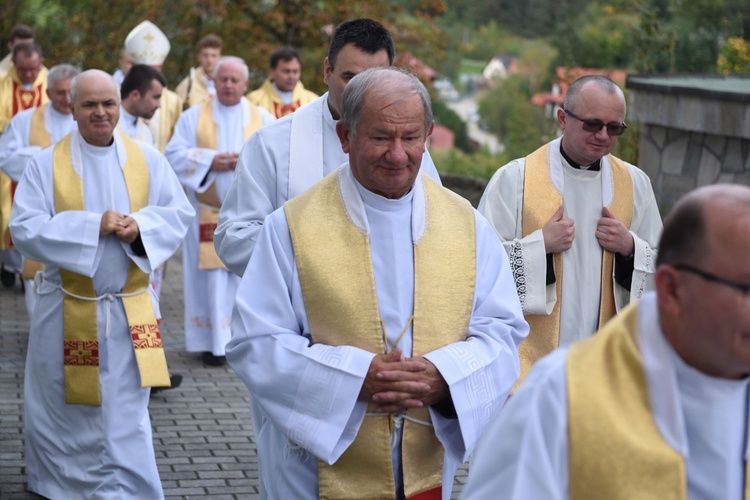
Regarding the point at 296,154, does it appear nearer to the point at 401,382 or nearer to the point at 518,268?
the point at 518,268

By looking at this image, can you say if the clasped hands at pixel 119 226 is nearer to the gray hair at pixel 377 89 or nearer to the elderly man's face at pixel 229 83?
the gray hair at pixel 377 89

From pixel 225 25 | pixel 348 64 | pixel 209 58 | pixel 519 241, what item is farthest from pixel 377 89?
pixel 225 25

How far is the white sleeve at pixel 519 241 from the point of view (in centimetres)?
505

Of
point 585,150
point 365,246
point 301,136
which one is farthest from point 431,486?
point 585,150

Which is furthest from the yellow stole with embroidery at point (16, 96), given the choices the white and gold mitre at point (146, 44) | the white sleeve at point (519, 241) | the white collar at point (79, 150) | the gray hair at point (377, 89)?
the gray hair at point (377, 89)

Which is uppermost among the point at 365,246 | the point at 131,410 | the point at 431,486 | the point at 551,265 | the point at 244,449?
the point at 365,246

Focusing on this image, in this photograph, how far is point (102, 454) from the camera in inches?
229

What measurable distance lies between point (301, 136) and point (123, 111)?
4432 mm

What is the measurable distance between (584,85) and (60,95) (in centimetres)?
519

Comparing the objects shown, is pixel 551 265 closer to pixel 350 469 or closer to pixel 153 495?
pixel 350 469

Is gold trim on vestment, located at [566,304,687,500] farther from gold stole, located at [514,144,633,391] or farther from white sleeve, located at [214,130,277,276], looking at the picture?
gold stole, located at [514,144,633,391]

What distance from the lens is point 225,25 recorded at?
16.9 m

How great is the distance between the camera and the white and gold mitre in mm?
11586

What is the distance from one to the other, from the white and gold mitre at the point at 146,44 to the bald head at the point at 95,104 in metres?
5.86
